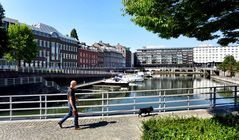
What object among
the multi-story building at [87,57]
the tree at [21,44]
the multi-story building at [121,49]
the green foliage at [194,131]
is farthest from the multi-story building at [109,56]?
the green foliage at [194,131]

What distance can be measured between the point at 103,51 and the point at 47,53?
6030cm

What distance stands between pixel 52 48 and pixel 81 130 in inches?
3246

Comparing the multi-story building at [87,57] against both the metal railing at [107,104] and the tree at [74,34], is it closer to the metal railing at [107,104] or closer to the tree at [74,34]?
the tree at [74,34]

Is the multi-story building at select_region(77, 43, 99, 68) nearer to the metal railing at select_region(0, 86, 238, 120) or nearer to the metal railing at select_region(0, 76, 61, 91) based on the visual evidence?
the metal railing at select_region(0, 76, 61, 91)

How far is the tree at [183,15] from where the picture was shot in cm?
852

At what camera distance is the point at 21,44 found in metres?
52.5

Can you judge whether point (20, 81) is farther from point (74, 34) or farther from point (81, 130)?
point (74, 34)

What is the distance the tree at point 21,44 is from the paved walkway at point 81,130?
1697 inches

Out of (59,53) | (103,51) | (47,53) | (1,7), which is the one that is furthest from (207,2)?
(103,51)

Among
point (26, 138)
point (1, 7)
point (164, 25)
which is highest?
point (1, 7)

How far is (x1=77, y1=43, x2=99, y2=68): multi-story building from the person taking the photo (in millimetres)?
114812

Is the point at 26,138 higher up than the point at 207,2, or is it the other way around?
the point at 207,2

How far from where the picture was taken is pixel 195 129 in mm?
7293

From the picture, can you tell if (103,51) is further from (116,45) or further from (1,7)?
(1,7)
